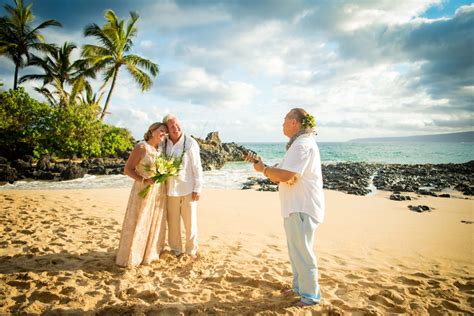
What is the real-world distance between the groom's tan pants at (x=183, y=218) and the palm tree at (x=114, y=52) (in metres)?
22.5

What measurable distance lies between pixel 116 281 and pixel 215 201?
6.50m

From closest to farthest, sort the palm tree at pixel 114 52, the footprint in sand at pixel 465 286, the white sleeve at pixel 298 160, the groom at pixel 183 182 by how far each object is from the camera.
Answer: the white sleeve at pixel 298 160
the footprint in sand at pixel 465 286
the groom at pixel 183 182
the palm tree at pixel 114 52

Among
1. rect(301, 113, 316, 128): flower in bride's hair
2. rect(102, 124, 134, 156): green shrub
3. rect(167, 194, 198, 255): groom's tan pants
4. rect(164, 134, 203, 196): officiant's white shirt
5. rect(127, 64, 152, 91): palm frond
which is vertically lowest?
rect(167, 194, 198, 255): groom's tan pants

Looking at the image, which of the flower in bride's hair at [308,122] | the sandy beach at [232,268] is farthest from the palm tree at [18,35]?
the flower in bride's hair at [308,122]

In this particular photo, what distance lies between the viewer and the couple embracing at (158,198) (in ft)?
13.0

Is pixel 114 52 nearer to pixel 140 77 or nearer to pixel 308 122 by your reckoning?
pixel 140 77

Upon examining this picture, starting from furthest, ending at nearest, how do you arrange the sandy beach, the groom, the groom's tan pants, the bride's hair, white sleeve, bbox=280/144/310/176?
1. the groom's tan pants
2. the groom
3. the bride's hair
4. the sandy beach
5. white sleeve, bbox=280/144/310/176

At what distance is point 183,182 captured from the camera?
4336mm

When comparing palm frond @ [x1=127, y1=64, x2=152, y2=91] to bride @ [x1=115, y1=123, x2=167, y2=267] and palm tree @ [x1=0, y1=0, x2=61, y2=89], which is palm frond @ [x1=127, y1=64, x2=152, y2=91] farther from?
bride @ [x1=115, y1=123, x2=167, y2=267]

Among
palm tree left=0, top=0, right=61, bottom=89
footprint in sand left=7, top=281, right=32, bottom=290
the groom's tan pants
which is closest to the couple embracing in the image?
the groom's tan pants

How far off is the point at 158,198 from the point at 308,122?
8.46ft

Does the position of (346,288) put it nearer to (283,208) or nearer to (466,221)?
(283,208)

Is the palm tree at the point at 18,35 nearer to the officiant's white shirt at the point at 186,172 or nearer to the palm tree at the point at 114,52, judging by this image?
the palm tree at the point at 114,52

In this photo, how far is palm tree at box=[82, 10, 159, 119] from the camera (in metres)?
23.2
